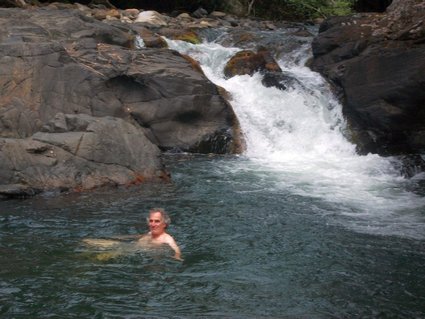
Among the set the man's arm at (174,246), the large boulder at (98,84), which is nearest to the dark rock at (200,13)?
the large boulder at (98,84)

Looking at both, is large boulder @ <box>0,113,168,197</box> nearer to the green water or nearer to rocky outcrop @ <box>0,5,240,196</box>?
rocky outcrop @ <box>0,5,240,196</box>

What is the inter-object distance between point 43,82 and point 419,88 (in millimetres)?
8494

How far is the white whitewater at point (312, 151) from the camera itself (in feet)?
32.9

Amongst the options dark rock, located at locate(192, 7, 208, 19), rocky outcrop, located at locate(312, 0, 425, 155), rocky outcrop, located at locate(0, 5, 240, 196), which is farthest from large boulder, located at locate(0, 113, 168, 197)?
dark rock, located at locate(192, 7, 208, 19)

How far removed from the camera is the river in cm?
626

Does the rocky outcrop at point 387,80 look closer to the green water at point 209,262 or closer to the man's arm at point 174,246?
the green water at point 209,262

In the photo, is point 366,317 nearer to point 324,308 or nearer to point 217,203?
point 324,308

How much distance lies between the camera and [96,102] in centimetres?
1375

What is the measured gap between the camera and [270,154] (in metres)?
14.7

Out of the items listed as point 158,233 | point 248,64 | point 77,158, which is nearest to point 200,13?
point 248,64

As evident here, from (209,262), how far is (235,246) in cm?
73

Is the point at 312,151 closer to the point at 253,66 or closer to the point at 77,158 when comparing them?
the point at 253,66

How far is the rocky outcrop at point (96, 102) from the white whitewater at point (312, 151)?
1.09 meters

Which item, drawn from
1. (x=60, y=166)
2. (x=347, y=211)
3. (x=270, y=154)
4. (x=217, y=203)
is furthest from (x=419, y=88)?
(x=60, y=166)
